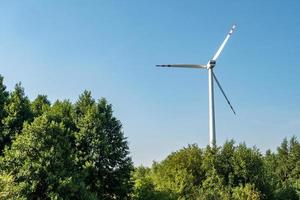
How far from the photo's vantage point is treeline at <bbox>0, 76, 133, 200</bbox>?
145ft

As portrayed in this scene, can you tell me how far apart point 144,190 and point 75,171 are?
50.8 feet

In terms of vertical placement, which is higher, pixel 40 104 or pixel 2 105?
pixel 40 104

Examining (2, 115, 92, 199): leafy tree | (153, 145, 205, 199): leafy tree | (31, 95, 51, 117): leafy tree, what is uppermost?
→ (31, 95, 51, 117): leafy tree

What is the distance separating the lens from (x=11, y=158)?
45406 mm

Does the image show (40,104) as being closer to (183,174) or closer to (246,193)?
(183,174)

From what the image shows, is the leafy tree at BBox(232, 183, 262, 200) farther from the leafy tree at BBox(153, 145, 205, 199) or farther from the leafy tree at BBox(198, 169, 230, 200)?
the leafy tree at BBox(153, 145, 205, 199)

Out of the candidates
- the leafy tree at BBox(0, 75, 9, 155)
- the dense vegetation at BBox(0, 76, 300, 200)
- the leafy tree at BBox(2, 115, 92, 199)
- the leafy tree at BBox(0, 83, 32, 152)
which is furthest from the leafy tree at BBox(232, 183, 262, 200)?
the leafy tree at BBox(0, 75, 9, 155)

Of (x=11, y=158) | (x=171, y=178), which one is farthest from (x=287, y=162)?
(x=11, y=158)

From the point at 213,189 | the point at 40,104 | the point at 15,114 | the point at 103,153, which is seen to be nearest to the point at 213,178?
the point at 213,189

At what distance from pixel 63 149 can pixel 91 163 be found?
22.8ft

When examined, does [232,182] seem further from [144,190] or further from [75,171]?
[75,171]

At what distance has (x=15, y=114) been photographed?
56000 mm

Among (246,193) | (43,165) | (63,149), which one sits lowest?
(43,165)

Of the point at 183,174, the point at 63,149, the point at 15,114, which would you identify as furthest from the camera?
the point at 183,174
